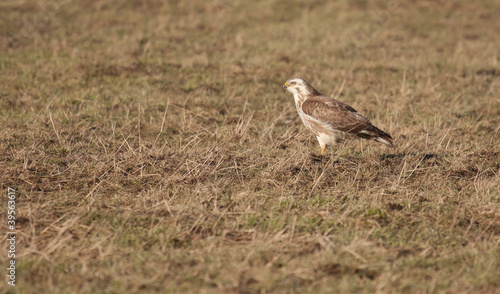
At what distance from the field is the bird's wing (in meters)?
0.43

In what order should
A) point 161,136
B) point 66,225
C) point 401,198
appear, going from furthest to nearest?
point 161,136 < point 401,198 < point 66,225

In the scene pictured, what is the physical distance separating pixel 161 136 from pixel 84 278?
402 centimetres

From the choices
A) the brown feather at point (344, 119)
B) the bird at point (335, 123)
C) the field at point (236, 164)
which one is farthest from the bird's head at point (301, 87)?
the field at point (236, 164)

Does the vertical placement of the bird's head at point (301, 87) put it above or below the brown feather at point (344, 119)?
above

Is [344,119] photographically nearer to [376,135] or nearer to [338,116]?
[338,116]

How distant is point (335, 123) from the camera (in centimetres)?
711

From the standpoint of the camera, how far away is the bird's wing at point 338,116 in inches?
279

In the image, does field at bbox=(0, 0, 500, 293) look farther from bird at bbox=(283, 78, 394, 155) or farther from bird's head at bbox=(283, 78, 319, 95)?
bird's head at bbox=(283, 78, 319, 95)

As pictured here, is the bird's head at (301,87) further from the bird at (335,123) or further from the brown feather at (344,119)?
the brown feather at (344,119)

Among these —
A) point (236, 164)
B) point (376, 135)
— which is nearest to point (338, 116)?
point (376, 135)

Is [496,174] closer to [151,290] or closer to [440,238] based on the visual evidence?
[440,238]

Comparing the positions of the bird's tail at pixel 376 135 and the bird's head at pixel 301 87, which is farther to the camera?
the bird's head at pixel 301 87

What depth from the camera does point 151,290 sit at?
4.11 meters

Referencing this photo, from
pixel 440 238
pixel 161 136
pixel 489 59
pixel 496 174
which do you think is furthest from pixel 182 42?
pixel 440 238
